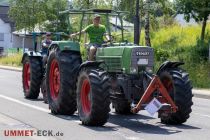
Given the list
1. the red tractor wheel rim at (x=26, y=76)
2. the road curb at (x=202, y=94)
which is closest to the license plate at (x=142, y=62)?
the red tractor wheel rim at (x=26, y=76)

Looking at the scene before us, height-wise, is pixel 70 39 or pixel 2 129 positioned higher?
pixel 70 39

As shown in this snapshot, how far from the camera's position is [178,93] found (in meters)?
11.8

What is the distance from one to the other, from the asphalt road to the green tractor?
1.06 feet

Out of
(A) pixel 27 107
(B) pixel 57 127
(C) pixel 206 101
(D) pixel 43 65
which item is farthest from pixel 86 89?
(C) pixel 206 101

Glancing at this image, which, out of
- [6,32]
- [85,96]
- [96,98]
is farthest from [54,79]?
[6,32]

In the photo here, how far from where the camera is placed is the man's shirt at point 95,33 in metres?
13.7

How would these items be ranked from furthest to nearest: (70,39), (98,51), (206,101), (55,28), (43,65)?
(55,28)
(206,101)
(43,65)
(70,39)
(98,51)

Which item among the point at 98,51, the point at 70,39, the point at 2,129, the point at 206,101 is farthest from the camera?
the point at 206,101

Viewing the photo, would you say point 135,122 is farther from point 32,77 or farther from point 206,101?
point 206,101

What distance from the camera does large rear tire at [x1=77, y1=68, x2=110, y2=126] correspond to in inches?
455

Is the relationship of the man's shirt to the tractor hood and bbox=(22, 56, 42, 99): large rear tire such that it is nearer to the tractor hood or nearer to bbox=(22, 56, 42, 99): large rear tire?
the tractor hood

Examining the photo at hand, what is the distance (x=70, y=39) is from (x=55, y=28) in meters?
58.2

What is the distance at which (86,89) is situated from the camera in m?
12.4

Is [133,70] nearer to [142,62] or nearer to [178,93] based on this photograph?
[142,62]
